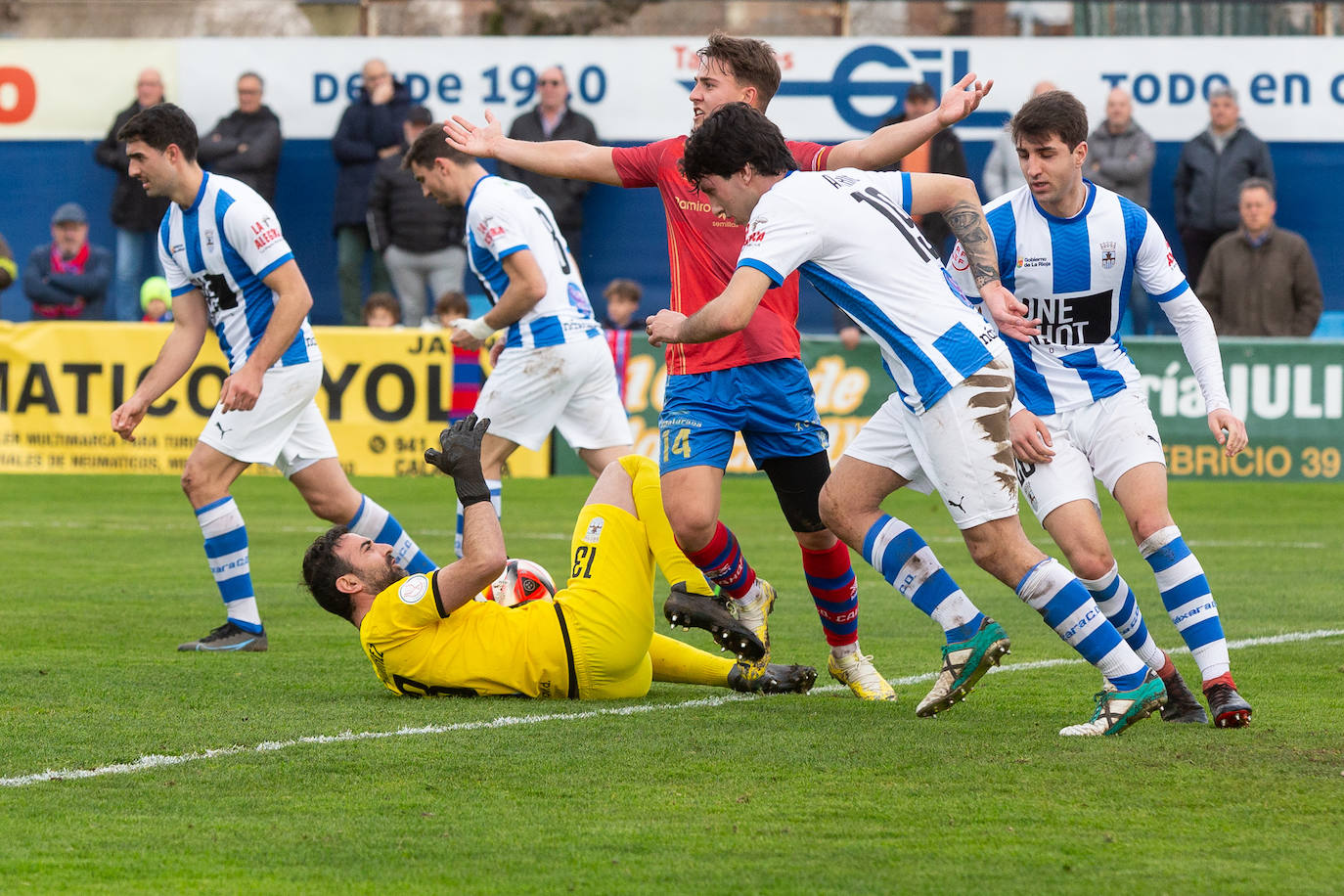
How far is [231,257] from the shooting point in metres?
8.05

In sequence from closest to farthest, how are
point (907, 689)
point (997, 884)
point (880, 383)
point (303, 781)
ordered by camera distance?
point (997, 884) → point (303, 781) → point (907, 689) → point (880, 383)

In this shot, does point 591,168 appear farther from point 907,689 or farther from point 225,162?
point 225,162

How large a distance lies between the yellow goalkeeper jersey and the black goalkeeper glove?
35 centimetres

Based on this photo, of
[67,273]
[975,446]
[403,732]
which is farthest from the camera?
[67,273]

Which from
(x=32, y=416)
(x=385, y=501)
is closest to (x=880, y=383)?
(x=385, y=501)

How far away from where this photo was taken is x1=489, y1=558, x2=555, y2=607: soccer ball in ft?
21.6

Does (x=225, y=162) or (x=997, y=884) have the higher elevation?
(x=225, y=162)

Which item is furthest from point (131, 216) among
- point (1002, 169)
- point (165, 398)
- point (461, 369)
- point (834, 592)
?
point (834, 592)

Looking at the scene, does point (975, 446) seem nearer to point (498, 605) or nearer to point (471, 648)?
point (498, 605)

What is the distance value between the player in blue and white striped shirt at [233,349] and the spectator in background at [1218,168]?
34.1 feet

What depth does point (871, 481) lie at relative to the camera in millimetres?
6125

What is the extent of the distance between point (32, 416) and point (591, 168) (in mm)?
10563

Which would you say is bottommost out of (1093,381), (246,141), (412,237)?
(1093,381)

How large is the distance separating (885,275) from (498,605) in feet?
6.08
